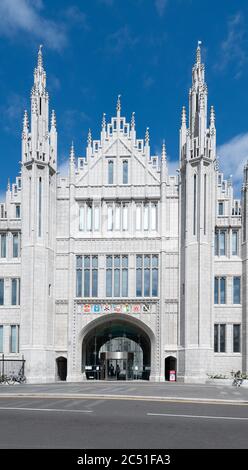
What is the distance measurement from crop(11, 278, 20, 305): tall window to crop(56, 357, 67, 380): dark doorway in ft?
19.3

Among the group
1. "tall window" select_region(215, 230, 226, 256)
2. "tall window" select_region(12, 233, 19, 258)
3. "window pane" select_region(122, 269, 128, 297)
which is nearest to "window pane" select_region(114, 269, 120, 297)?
"window pane" select_region(122, 269, 128, 297)

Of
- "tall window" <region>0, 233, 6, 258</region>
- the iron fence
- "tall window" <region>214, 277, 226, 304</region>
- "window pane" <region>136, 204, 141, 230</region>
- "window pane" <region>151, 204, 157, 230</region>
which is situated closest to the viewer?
the iron fence

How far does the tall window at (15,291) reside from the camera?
53.1 metres

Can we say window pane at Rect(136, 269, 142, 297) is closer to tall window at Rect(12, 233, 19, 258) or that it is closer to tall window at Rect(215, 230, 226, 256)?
tall window at Rect(215, 230, 226, 256)

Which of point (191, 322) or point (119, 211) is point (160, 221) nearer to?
point (119, 211)

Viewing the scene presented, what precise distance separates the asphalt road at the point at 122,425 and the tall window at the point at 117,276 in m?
28.4

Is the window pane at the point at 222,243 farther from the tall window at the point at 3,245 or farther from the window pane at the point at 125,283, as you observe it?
the tall window at the point at 3,245

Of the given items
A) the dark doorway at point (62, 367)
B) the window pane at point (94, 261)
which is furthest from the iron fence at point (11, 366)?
the window pane at point (94, 261)

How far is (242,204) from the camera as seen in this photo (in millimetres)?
52188

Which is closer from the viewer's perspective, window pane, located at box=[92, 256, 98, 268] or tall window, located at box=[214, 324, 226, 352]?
tall window, located at box=[214, 324, 226, 352]

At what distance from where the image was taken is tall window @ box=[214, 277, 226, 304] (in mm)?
51562

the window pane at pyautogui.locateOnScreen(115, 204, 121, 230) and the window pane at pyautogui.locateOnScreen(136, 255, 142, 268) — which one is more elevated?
the window pane at pyautogui.locateOnScreen(115, 204, 121, 230)

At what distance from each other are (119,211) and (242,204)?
1007cm
